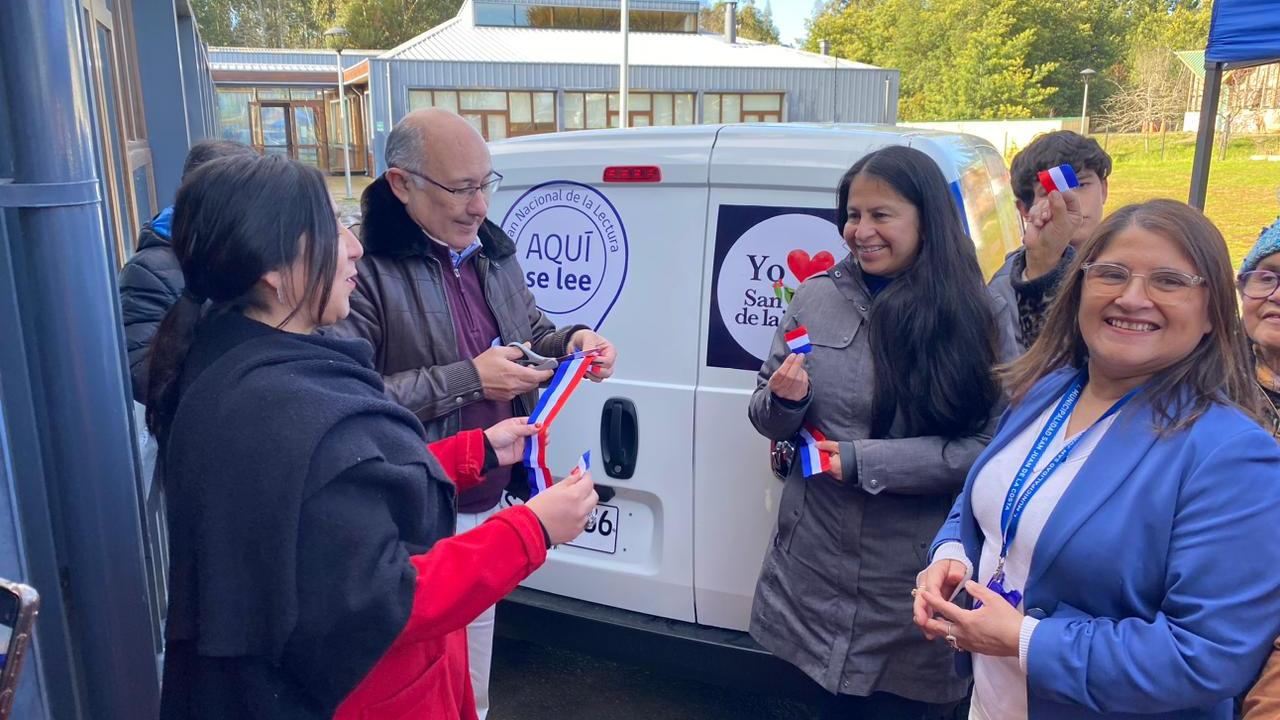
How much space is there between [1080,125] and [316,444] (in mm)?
45896

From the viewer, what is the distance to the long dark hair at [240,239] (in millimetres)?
1416

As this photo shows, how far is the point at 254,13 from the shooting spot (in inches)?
2598

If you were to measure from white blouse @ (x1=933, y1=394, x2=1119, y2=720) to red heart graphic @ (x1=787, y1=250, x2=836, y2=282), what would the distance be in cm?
91

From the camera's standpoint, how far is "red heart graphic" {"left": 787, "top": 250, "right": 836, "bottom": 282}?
2656mm

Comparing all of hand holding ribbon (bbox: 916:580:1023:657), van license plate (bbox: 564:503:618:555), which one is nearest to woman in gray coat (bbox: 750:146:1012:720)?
hand holding ribbon (bbox: 916:580:1023:657)

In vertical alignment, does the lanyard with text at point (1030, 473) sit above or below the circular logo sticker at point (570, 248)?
below

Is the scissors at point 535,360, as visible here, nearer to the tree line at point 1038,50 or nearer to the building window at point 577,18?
the building window at point 577,18

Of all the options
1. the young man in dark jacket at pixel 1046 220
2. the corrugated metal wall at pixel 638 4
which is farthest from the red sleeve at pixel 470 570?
the corrugated metal wall at pixel 638 4

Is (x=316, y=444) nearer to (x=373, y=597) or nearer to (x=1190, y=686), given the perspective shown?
(x=373, y=597)

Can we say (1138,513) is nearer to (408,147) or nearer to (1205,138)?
(408,147)

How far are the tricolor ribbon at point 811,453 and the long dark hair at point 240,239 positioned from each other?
51.6 inches

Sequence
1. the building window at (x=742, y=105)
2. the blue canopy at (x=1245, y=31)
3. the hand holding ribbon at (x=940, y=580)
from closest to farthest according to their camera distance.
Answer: the hand holding ribbon at (x=940, y=580)
the blue canopy at (x=1245, y=31)
the building window at (x=742, y=105)

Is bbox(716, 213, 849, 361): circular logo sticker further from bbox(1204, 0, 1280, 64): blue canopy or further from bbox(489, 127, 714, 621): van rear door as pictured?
bbox(1204, 0, 1280, 64): blue canopy

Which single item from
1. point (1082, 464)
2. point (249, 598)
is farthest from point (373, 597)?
point (1082, 464)
